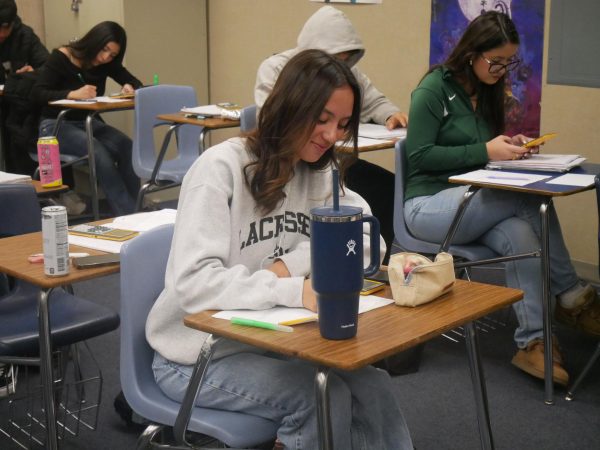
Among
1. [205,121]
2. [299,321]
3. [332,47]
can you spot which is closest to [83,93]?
[205,121]

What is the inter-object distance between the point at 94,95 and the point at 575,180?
3.13m

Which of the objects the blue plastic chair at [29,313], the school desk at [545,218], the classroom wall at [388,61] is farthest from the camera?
the classroom wall at [388,61]

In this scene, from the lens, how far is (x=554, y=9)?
4.11 metres

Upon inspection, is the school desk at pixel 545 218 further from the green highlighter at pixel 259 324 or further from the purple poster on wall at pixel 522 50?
the green highlighter at pixel 259 324

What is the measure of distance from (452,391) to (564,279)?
58 cm

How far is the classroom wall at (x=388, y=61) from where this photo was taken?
4105mm

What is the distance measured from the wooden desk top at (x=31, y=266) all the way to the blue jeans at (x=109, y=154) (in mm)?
2638

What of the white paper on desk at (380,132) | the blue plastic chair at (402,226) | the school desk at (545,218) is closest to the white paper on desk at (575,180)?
the school desk at (545,218)

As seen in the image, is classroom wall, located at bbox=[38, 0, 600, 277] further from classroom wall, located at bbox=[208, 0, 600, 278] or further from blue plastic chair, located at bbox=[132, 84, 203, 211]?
blue plastic chair, located at bbox=[132, 84, 203, 211]

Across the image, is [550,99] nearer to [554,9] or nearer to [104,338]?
[554,9]

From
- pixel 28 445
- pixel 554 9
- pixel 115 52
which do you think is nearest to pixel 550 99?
pixel 554 9

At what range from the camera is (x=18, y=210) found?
2.64 meters

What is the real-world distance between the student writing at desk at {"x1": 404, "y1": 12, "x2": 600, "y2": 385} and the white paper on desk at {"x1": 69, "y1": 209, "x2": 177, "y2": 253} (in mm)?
1023

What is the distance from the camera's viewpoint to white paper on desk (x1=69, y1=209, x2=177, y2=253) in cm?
229
